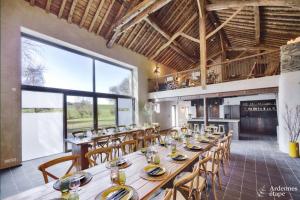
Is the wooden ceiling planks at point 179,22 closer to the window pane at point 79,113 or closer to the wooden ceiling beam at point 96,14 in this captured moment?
the wooden ceiling beam at point 96,14

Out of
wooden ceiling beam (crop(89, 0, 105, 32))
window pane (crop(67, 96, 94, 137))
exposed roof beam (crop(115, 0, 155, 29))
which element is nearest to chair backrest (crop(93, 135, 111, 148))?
window pane (crop(67, 96, 94, 137))

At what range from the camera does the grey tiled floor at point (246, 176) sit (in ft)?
9.84

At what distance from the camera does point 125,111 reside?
871 centimetres

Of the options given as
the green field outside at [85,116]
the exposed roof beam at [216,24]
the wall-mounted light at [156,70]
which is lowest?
the green field outside at [85,116]

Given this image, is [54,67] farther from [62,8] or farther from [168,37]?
[168,37]

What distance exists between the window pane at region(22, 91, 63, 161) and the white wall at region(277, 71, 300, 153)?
8.22 meters

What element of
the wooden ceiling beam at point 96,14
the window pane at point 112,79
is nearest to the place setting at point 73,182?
the window pane at point 112,79

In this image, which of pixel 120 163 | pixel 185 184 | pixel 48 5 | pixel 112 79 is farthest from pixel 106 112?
pixel 185 184

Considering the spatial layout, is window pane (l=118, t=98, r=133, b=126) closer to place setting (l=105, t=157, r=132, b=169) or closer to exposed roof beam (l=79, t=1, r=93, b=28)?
exposed roof beam (l=79, t=1, r=93, b=28)

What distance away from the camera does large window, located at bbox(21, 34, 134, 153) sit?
17.0 feet

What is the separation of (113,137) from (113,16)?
5206 millimetres

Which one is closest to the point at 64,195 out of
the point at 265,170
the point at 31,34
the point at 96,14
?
the point at 265,170

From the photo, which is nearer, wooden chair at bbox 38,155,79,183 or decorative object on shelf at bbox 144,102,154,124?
wooden chair at bbox 38,155,79,183

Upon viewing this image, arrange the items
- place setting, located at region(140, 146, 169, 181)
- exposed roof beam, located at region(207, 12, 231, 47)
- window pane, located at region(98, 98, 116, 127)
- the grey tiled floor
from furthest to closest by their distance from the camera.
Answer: exposed roof beam, located at region(207, 12, 231, 47) → window pane, located at region(98, 98, 116, 127) → the grey tiled floor → place setting, located at region(140, 146, 169, 181)
